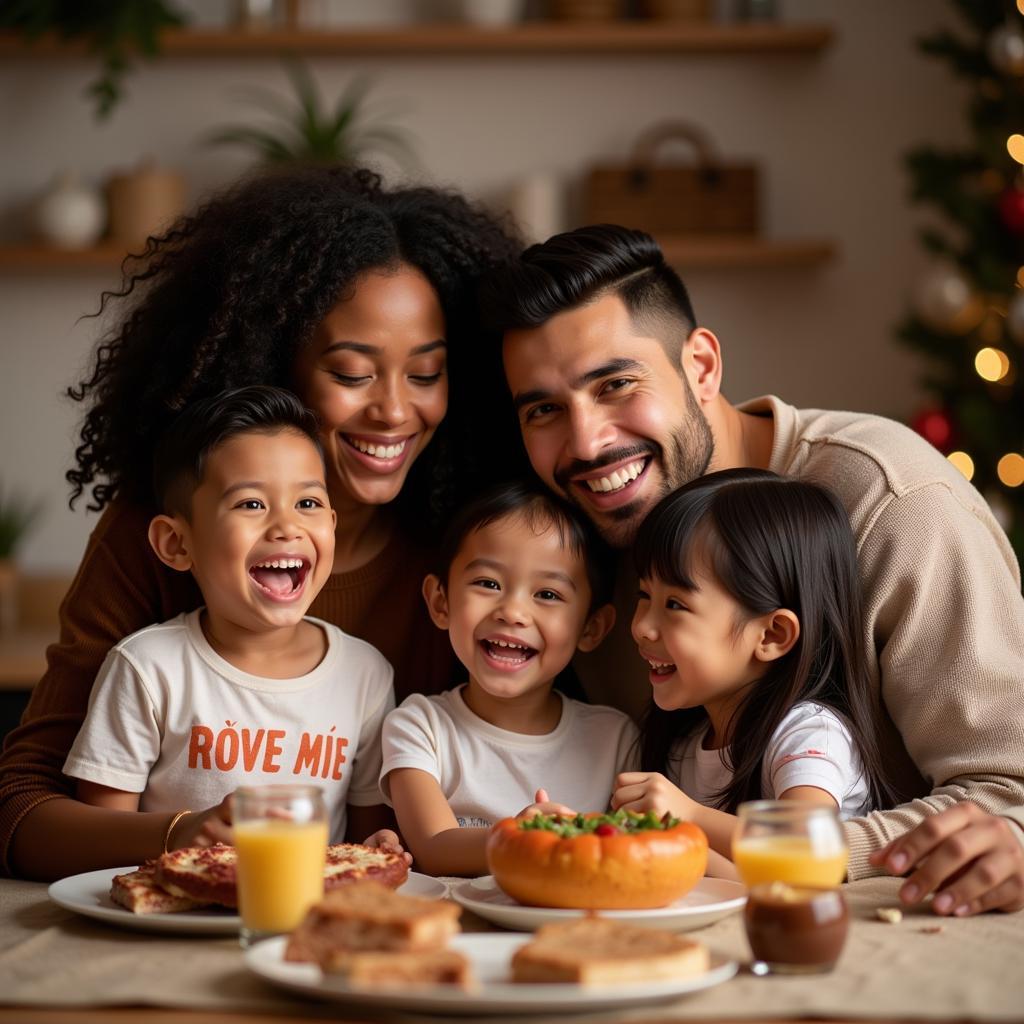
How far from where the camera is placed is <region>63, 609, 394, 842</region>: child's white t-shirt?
195 cm

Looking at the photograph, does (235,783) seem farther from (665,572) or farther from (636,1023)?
(636,1023)

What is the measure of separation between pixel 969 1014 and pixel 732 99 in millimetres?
4140

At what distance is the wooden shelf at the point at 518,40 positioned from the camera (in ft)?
15.2

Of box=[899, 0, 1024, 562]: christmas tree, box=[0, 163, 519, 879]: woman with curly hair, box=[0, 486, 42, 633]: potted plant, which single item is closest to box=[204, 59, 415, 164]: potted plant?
box=[0, 486, 42, 633]: potted plant

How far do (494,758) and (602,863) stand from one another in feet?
2.17

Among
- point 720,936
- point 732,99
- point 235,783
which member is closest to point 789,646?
point 720,936

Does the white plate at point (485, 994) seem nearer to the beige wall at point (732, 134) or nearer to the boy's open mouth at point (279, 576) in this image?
the boy's open mouth at point (279, 576)

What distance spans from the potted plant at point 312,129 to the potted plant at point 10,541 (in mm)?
1448

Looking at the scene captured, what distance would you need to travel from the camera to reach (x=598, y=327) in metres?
2.23

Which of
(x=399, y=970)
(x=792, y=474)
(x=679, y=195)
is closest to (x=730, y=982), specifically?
(x=399, y=970)

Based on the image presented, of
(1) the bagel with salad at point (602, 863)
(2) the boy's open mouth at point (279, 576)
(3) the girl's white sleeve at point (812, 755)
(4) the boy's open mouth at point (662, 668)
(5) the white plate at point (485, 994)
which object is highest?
(2) the boy's open mouth at point (279, 576)

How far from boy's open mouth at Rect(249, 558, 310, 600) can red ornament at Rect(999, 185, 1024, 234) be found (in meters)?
2.64

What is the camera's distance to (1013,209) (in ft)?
12.7

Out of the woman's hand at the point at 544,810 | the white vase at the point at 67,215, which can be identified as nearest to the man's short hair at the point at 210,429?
the woman's hand at the point at 544,810
